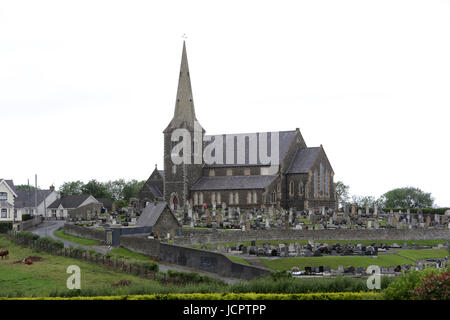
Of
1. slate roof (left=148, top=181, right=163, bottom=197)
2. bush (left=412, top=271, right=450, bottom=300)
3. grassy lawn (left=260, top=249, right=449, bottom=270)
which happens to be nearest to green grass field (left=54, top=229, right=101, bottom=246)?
grassy lawn (left=260, top=249, right=449, bottom=270)

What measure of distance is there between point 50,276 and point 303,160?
60.4m

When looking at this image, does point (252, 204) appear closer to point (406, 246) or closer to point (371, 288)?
point (406, 246)

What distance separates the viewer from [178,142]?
3684 inches

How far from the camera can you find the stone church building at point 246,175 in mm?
87938

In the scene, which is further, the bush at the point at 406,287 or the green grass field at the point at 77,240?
the green grass field at the point at 77,240

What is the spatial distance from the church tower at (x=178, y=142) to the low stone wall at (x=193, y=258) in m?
43.5

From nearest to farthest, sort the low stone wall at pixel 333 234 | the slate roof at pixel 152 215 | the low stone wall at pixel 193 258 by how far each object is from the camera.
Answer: the low stone wall at pixel 193 258 < the low stone wall at pixel 333 234 < the slate roof at pixel 152 215

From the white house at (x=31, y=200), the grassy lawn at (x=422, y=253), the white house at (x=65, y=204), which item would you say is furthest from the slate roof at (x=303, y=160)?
the grassy lawn at (x=422, y=253)

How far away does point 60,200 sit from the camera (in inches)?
4107

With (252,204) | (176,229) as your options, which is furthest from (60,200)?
(176,229)

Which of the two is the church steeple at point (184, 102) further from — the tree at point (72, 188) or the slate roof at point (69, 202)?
the tree at point (72, 188)

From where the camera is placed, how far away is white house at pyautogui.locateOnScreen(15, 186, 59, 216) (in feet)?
322

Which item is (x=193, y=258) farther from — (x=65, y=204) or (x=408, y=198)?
(x=408, y=198)

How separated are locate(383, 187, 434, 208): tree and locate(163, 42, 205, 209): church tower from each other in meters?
46.1
